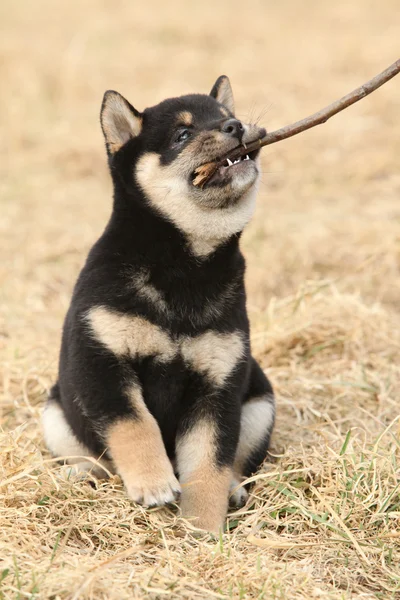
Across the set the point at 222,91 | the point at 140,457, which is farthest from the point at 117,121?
the point at 140,457

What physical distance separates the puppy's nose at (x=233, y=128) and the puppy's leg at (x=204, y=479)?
1.47 m

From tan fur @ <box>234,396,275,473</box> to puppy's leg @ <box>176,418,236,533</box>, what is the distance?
1.71ft

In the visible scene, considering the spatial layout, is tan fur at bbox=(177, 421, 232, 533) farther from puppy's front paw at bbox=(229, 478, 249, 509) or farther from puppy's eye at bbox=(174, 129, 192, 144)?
puppy's eye at bbox=(174, 129, 192, 144)

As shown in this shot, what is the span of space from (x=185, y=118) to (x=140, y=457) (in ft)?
5.94

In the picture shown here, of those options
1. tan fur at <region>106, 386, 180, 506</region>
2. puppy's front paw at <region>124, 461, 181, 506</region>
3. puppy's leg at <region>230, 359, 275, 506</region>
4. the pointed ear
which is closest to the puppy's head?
the pointed ear

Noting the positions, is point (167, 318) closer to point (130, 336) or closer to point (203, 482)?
point (130, 336)

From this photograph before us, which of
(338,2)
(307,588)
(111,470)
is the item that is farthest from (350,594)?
(338,2)

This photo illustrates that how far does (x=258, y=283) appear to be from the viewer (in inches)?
322

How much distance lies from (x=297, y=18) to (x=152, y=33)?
11.0 feet

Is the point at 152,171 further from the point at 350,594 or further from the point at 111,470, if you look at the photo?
the point at 350,594

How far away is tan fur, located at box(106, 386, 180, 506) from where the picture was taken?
4.21m

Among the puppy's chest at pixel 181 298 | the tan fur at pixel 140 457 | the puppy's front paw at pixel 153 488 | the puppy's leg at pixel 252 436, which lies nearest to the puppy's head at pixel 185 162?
the puppy's chest at pixel 181 298

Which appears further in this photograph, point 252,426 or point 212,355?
point 252,426

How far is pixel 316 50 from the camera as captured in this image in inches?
609
